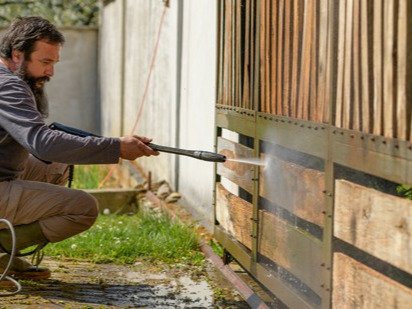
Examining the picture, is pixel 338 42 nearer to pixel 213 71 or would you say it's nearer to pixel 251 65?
pixel 251 65

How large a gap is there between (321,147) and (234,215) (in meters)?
2.02

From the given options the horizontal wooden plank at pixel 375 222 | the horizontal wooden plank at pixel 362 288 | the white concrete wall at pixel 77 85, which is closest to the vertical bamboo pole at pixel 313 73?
the horizontal wooden plank at pixel 375 222

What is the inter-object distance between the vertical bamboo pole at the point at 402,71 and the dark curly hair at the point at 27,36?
2.99 meters

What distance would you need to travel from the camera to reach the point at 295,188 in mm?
5586

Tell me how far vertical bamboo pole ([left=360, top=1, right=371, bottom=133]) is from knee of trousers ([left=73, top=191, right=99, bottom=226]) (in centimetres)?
251

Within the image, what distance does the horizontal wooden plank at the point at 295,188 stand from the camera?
5.20 m

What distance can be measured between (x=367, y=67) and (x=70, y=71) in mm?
13830

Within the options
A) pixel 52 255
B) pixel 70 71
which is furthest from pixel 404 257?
pixel 70 71

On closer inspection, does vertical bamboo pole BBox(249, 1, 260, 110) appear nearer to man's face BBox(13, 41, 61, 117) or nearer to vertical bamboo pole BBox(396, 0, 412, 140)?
man's face BBox(13, 41, 61, 117)

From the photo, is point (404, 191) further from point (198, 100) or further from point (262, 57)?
point (198, 100)

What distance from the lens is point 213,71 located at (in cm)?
857

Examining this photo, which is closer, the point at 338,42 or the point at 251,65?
the point at 338,42

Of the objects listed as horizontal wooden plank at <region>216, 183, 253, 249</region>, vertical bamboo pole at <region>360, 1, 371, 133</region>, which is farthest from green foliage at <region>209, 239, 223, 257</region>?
vertical bamboo pole at <region>360, 1, 371, 133</region>

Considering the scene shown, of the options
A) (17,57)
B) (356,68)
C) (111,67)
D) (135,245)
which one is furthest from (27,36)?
(111,67)
